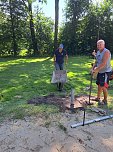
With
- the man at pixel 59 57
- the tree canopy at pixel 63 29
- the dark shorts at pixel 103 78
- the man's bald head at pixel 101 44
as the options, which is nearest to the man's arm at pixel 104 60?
the man's bald head at pixel 101 44

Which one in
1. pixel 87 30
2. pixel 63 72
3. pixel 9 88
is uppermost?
pixel 87 30

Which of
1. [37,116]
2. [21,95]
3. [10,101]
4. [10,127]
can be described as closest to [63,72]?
[21,95]

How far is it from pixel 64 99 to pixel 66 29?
1989cm

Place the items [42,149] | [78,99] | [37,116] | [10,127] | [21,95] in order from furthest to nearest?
[21,95] → [78,99] → [37,116] → [10,127] → [42,149]

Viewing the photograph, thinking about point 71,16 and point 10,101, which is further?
point 71,16

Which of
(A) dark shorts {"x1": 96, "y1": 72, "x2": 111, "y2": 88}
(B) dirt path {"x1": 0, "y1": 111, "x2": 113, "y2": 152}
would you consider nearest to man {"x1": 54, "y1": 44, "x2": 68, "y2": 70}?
(A) dark shorts {"x1": 96, "y1": 72, "x2": 111, "y2": 88}

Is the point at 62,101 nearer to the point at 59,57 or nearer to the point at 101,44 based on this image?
the point at 101,44

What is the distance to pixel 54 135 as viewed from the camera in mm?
4996

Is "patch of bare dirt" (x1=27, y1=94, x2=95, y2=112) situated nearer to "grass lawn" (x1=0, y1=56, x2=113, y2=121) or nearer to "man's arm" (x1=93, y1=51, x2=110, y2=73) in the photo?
"grass lawn" (x1=0, y1=56, x2=113, y2=121)

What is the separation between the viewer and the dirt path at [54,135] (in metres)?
4.55

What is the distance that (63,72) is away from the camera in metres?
8.98

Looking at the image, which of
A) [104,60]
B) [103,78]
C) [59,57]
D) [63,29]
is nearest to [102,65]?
[104,60]

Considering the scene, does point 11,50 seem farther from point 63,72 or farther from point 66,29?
point 63,72

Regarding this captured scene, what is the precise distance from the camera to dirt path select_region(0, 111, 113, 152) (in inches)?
179
